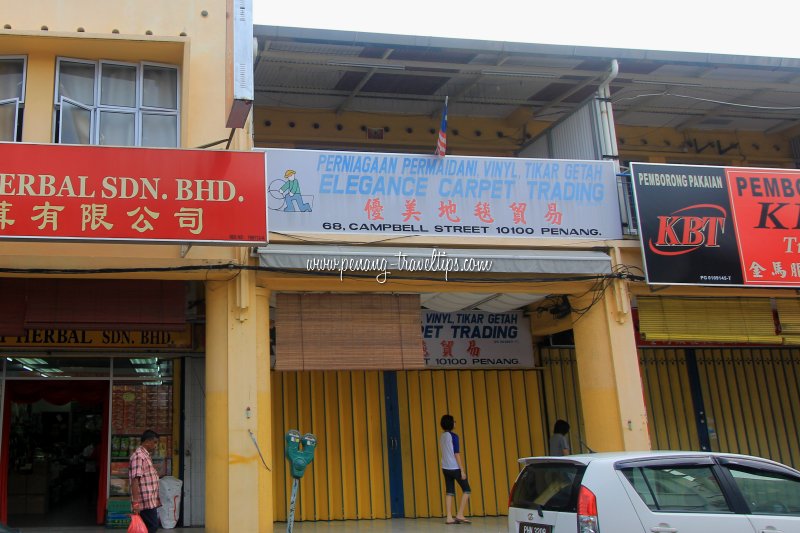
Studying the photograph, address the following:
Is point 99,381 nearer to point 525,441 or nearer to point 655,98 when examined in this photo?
point 525,441

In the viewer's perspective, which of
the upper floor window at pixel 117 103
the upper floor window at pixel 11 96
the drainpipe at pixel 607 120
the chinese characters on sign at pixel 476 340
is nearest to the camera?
the upper floor window at pixel 11 96

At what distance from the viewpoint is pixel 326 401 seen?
40.8 ft

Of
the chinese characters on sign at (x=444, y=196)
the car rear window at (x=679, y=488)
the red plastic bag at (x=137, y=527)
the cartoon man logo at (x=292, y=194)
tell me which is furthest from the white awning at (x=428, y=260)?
the car rear window at (x=679, y=488)

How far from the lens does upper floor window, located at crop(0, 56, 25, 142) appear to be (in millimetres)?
9705

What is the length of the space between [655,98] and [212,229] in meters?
8.64

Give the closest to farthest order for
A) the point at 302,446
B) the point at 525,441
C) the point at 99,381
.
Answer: the point at 302,446, the point at 99,381, the point at 525,441

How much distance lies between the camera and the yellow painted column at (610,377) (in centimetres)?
1041

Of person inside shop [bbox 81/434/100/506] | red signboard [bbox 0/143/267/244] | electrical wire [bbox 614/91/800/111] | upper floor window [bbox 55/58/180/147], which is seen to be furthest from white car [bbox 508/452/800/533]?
person inside shop [bbox 81/434/100/506]

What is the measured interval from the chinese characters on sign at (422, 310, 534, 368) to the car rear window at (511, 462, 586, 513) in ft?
18.1

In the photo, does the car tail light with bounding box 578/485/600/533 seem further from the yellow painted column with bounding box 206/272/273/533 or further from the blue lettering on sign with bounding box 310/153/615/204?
the blue lettering on sign with bounding box 310/153/615/204

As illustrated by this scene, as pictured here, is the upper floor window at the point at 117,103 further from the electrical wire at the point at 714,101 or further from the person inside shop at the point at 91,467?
the electrical wire at the point at 714,101

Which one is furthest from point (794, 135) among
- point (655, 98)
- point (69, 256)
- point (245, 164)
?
point (69, 256)

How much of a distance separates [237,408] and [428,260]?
3.13 meters

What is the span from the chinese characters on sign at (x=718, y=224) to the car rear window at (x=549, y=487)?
445cm
